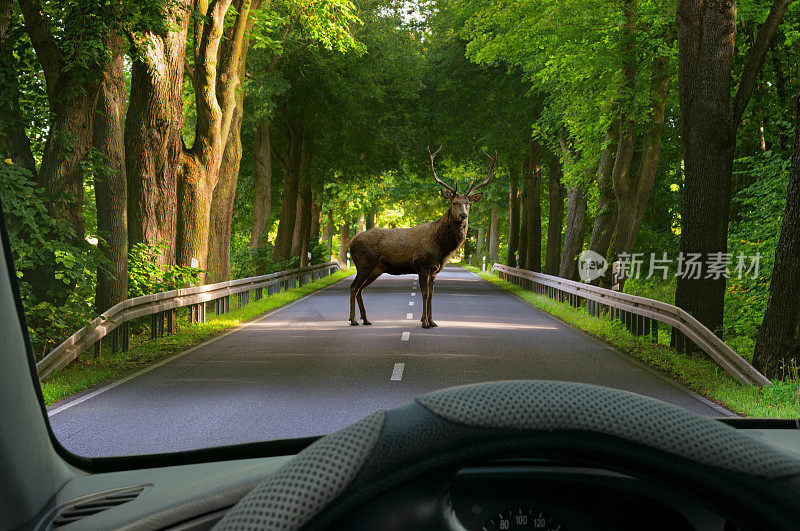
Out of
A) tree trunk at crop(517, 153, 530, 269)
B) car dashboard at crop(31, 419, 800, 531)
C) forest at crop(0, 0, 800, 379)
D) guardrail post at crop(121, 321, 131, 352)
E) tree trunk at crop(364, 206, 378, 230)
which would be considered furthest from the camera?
tree trunk at crop(364, 206, 378, 230)

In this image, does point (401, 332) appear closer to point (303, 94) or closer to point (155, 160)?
point (155, 160)

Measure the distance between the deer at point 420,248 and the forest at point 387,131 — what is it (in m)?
3.82

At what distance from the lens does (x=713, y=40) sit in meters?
12.7

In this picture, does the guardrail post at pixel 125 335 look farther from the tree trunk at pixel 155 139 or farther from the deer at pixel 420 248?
the deer at pixel 420 248

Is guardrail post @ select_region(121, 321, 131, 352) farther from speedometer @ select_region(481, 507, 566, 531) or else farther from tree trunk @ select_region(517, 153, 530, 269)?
tree trunk @ select_region(517, 153, 530, 269)

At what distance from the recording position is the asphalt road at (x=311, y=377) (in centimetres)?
755

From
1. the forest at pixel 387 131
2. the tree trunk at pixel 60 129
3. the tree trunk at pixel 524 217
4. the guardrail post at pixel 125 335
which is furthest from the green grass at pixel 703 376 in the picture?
the tree trunk at pixel 524 217

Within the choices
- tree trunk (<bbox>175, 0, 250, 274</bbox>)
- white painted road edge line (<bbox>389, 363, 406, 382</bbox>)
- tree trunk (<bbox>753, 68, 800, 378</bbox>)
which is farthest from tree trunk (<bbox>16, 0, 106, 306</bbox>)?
tree trunk (<bbox>753, 68, 800, 378</bbox>)

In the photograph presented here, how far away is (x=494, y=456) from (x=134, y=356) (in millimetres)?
12528

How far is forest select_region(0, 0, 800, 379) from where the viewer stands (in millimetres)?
11727

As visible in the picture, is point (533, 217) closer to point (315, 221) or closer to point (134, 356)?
point (315, 221)

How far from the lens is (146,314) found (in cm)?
1412

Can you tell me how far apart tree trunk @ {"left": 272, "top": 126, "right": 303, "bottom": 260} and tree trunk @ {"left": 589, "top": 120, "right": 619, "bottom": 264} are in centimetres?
1384

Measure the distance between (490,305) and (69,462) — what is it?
22.6 meters
